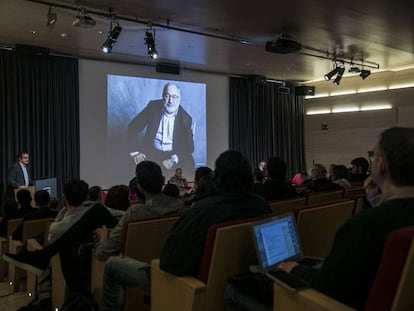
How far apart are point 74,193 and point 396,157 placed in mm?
2163

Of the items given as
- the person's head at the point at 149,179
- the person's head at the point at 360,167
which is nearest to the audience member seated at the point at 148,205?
the person's head at the point at 149,179

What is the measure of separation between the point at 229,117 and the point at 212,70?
1415 millimetres

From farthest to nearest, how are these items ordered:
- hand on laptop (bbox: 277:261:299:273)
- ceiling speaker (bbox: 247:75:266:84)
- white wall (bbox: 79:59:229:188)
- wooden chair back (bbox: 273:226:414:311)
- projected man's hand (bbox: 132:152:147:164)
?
ceiling speaker (bbox: 247:75:266:84)
projected man's hand (bbox: 132:152:147:164)
white wall (bbox: 79:59:229:188)
hand on laptop (bbox: 277:261:299:273)
wooden chair back (bbox: 273:226:414:311)

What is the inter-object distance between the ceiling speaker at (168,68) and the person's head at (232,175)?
22.9 ft

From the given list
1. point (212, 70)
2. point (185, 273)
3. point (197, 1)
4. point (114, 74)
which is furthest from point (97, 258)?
point (212, 70)

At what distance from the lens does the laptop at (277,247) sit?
163 cm

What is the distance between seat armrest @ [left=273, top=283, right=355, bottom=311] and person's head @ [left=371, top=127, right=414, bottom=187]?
1.63 feet

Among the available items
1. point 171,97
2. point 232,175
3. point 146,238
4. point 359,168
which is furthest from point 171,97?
point 232,175

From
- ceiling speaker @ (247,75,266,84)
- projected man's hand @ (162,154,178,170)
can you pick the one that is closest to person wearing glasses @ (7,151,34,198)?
projected man's hand @ (162,154,178,170)

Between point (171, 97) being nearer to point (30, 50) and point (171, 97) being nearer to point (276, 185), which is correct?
point (30, 50)

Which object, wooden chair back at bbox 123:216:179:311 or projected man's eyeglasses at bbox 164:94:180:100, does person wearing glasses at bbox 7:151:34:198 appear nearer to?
projected man's eyeglasses at bbox 164:94:180:100

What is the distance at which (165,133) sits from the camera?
9133mm

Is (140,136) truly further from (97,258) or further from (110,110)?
(97,258)

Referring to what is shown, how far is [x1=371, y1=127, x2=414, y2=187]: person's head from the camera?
4.82ft
